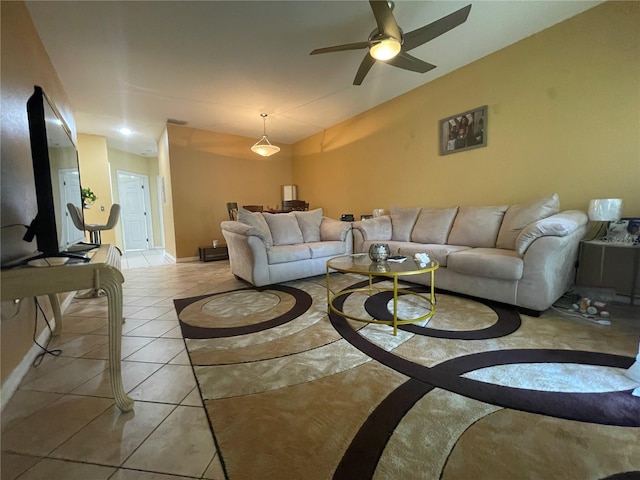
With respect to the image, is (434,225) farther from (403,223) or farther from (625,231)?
(625,231)

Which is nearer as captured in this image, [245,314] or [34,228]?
[34,228]

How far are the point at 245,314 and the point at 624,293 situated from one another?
133 inches

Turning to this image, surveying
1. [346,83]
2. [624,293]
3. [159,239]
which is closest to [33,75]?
[346,83]

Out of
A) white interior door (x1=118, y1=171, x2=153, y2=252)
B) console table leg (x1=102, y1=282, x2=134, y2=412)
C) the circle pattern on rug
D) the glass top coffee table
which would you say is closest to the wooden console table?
console table leg (x1=102, y1=282, x2=134, y2=412)

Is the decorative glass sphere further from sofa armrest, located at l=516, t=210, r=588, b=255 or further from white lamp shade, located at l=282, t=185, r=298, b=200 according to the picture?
white lamp shade, located at l=282, t=185, r=298, b=200

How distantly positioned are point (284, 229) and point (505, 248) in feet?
8.53

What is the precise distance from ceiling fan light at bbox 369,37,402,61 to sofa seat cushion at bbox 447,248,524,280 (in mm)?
1879

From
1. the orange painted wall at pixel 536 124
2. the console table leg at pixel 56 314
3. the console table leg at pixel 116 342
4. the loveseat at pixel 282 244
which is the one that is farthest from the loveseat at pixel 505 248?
the console table leg at pixel 56 314

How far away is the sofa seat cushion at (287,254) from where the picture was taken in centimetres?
318

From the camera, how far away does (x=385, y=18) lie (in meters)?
1.99

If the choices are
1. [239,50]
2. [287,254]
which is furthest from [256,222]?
[239,50]

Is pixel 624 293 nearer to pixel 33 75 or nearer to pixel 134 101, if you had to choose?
pixel 33 75

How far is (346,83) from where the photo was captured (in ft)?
12.2

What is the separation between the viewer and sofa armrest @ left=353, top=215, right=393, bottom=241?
12.3 feet
